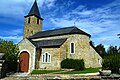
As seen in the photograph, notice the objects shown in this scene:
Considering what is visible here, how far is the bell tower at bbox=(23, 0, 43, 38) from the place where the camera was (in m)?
40.6

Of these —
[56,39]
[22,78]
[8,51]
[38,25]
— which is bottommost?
[22,78]

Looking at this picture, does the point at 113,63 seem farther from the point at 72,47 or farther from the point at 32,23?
the point at 32,23

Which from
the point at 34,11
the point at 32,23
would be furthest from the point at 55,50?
the point at 34,11

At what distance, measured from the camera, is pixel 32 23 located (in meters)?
40.6

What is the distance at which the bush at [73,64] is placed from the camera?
2702 cm

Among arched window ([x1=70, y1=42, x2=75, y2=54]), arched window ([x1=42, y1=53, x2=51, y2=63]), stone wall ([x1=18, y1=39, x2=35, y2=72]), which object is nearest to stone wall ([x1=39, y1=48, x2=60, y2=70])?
arched window ([x1=42, y1=53, x2=51, y2=63])

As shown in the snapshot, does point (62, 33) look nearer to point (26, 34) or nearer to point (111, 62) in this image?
point (26, 34)

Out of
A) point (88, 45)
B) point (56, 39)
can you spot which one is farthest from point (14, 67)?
point (88, 45)

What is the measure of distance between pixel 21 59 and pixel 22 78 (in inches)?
747

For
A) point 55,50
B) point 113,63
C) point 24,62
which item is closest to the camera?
point 113,63

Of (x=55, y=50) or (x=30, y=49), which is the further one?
(x=55, y=50)

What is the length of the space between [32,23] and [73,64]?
18026 mm

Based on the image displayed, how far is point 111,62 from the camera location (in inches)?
627

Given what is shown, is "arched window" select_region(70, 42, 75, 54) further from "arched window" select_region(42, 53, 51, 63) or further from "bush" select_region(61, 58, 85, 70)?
"arched window" select_region(42, 53, 51, 63)
